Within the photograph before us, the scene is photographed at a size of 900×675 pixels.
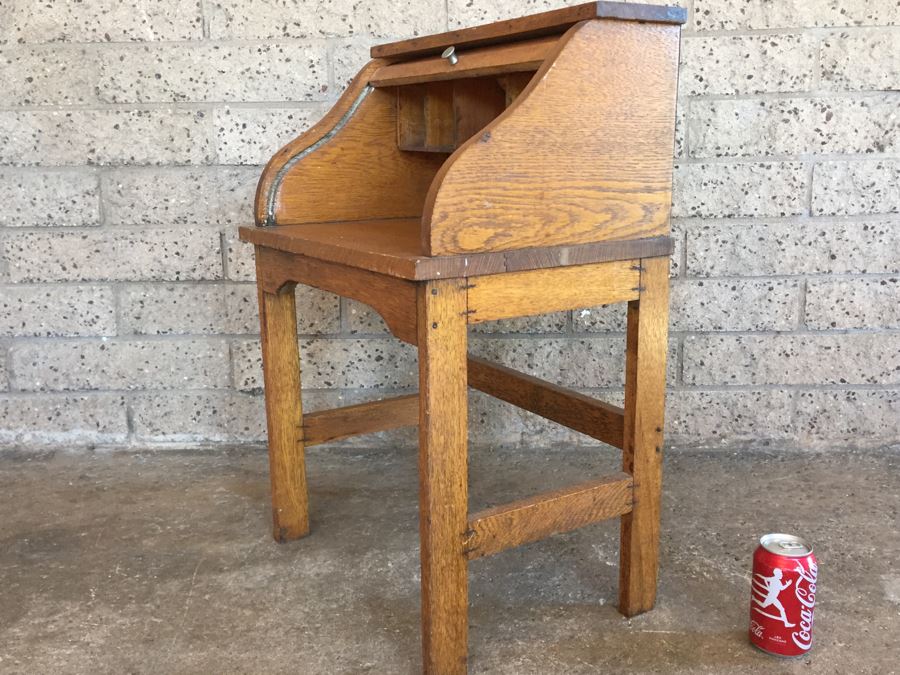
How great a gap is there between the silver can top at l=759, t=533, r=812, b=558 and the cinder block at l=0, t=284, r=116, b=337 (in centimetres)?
206

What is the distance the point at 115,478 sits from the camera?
265cm

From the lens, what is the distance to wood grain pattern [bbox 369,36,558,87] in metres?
1.62

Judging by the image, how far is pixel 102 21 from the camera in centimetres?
261

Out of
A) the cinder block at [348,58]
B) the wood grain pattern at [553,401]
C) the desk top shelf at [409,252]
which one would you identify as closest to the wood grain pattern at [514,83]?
the desk top shelf at [409,252]

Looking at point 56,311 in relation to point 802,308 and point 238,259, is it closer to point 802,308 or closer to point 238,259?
point 238,259

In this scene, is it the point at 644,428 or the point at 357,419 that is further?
the point at 357,419

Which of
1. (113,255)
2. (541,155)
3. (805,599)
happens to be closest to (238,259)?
(113,255)

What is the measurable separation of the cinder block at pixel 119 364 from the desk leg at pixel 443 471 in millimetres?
1461

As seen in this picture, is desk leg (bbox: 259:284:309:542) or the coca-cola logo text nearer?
the coca-cola logo text

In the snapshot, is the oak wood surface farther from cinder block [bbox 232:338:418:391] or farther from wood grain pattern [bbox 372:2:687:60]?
cinder block [bbox 232:338:418:391]

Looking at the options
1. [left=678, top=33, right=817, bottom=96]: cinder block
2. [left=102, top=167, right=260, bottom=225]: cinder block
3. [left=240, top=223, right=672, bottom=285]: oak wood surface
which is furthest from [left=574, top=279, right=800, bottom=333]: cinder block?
[left=102, top=167, right=260, bottom=225]: cinder block

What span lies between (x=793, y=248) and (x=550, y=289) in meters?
1.38

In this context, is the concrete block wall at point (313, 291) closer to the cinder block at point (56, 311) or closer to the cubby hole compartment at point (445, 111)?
the cinder block at point (56, 311)

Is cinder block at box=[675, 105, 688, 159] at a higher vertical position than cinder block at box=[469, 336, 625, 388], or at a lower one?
higher
